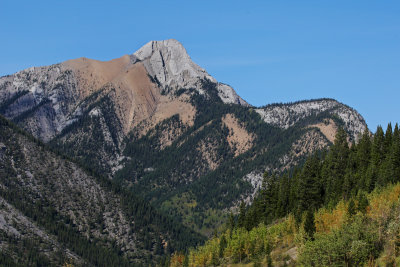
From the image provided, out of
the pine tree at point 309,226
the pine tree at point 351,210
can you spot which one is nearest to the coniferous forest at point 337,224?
the pine tree at point 309,226

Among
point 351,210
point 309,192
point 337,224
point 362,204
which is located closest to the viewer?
point 337,224

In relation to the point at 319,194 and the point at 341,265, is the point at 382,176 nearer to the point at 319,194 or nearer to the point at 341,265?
the point at 319,194

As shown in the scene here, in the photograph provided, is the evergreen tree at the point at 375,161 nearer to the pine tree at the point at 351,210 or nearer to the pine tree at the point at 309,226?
the pine tree at the point at 351,210

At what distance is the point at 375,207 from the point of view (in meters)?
139

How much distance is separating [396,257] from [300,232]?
3596 centimetres

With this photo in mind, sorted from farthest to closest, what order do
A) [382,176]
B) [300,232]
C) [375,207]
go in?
[382,176]
[300,232]
[375,207]

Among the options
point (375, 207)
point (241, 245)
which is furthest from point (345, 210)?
point (241, 245)

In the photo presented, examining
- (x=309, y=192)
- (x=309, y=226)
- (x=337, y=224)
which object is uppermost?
(x=309, y=192)

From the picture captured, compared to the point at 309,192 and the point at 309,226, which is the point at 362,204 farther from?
the point at 309,192

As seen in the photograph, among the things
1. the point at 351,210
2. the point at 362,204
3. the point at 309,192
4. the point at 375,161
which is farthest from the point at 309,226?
the point at 375,161

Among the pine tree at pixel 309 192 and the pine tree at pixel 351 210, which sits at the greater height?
the pine tree at pixel 309 192

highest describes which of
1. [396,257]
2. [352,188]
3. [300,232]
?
[352,188]

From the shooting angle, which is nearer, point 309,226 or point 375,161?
point 309,226

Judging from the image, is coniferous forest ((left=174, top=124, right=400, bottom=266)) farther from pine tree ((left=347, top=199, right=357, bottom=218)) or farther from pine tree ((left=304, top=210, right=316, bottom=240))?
pine tree ((left=347, top=199, right=357, bottom=218))
